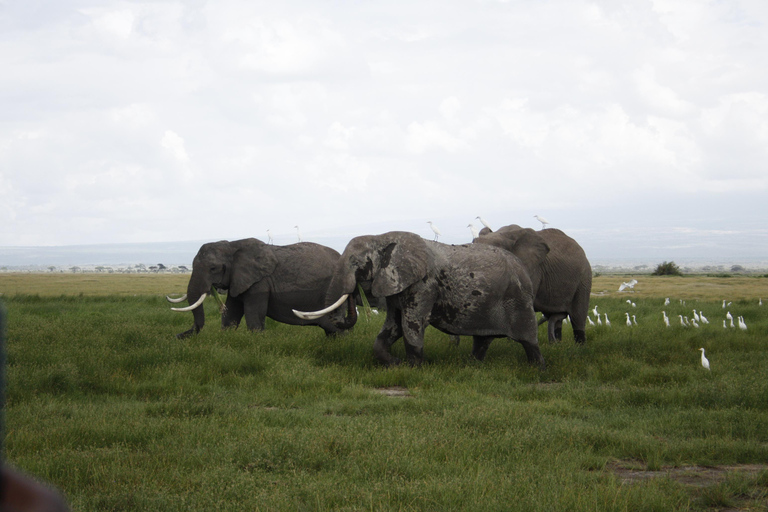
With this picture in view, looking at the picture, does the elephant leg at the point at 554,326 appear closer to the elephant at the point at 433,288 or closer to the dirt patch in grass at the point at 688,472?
the elephant at the point at 433,288

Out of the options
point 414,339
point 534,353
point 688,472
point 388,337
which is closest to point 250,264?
point 388,337

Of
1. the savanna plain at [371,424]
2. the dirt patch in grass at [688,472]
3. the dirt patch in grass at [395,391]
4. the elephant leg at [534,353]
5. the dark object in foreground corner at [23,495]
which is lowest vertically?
the dirt patch in grass at [688,472]

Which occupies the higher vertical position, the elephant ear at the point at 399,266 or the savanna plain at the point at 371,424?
the elephant ear at the point at 399,266

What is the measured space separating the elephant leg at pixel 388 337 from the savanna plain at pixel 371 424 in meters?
0.36

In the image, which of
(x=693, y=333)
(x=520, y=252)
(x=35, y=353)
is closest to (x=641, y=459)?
(x=520, y=252)

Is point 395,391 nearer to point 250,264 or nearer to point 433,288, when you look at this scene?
point 433,288

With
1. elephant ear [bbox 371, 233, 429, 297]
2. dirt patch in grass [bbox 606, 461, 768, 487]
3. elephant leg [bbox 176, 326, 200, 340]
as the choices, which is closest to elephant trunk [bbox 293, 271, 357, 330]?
elephant ear [bbox 371, 233, 429, 297]

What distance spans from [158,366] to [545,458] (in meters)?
6.68

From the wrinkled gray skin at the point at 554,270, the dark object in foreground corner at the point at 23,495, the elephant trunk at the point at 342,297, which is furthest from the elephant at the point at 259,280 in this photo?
the dark object in foreground corner at the point at 23,495

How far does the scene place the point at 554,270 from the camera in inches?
575

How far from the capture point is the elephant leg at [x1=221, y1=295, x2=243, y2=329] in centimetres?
1533

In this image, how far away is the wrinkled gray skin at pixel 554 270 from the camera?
542 inches

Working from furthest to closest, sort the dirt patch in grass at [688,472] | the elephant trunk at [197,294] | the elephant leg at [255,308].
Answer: the elephant leg at [255,308]
the elephant trunk at [197,294]
the dirt patch in grass at [688,472]

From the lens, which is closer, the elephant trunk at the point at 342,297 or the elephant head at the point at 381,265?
the elephant head at the point at 381,265
